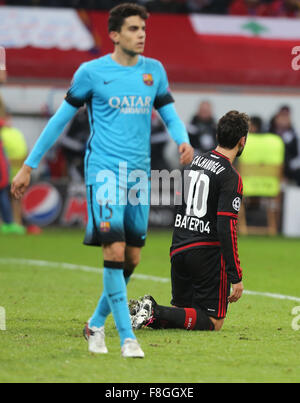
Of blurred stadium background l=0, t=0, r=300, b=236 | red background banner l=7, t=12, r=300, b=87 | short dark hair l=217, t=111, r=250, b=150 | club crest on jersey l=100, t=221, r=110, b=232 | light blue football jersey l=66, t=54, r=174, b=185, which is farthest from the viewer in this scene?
red background banner l=7, t=12, r=300, b=87

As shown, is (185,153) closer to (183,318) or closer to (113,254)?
(113,254)

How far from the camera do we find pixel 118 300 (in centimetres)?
569

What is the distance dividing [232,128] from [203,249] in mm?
937

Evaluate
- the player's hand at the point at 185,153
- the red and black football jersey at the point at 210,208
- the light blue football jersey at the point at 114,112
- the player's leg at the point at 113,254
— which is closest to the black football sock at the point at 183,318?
the red and black football jersey at the point at 210,208

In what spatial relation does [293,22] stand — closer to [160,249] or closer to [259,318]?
[160,249]

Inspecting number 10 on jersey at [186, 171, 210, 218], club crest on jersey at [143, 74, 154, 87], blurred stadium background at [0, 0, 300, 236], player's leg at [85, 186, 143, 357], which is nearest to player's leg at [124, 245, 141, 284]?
player's leg at [85, 186, 143, 357]

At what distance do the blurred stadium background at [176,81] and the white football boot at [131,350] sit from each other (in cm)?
1165

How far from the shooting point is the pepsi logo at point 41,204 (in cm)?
1725

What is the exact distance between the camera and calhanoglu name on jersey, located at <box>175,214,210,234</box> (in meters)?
6.86

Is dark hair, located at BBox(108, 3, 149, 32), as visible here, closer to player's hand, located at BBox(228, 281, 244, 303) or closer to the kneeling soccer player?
the kneeling soccer player

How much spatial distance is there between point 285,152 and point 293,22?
4.37 metres

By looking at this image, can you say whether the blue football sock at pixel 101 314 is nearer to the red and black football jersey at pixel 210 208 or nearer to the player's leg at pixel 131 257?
the player's leg at pixel 131 257

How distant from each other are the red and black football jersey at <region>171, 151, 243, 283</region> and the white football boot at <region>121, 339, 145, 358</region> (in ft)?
3.38
